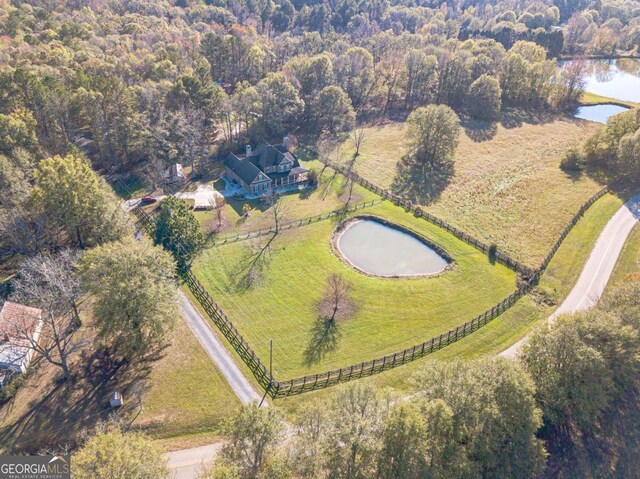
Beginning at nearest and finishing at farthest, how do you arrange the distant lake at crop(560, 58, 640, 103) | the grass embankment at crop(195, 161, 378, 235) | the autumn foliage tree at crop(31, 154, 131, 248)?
the autumn foliage tree at crop(31, 154, 131, 248) < the grass embankment at crop(195, 161, 378, 235) < the distant lake at crop(560, 58, 640, 103)

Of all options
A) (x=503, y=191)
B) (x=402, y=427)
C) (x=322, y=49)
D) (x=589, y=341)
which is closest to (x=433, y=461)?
(x=402, y=427)

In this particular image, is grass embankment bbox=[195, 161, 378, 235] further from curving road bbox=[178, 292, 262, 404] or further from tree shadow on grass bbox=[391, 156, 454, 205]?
curving road bbox=[178, 292, 262, 404]

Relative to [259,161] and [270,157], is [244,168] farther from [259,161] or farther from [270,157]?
[270,157]

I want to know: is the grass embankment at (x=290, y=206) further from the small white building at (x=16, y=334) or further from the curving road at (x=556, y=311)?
the small white building at (x=16, y=334)

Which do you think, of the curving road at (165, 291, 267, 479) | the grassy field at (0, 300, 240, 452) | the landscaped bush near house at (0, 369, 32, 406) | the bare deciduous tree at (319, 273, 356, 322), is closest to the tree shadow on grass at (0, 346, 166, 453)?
the grassy field at (0, 300, 240, 452)

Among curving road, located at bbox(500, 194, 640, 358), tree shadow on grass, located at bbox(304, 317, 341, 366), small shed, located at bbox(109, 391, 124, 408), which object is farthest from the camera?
curving road, located at bbox(500, 194, 640, 358)

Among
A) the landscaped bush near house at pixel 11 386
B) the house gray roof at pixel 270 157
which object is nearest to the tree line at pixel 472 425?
the landscaped bush near house at pixel 11 386

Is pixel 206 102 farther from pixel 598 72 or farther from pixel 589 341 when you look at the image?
pixel 598 72

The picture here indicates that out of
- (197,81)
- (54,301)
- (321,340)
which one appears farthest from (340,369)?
(197,81)
